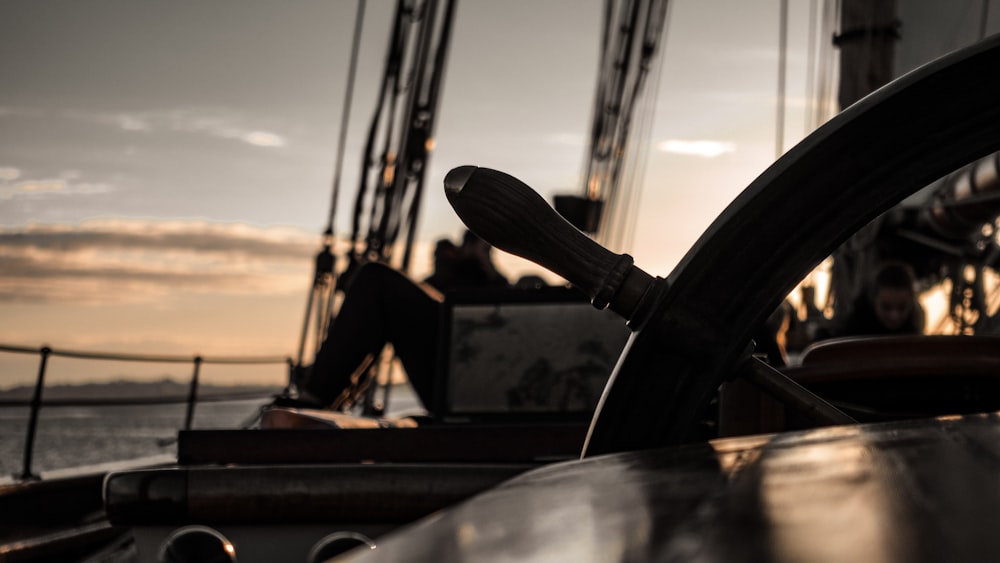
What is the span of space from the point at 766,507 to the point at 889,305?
3.36m

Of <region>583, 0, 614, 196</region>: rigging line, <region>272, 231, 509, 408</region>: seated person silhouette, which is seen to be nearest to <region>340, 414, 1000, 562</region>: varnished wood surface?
<region>272, 231, 509, 408</region>: seated person silhouette

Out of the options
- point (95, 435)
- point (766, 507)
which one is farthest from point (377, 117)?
point (95, 435)

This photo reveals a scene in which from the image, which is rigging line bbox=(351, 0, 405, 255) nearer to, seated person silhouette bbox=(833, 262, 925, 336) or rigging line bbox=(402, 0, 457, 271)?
rigging line bbox=(402, 0, 457, 271)

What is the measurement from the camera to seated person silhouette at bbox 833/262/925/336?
3369mm

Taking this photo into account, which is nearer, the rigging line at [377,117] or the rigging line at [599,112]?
the rigging line at [377,117]

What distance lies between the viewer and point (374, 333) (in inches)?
92.7

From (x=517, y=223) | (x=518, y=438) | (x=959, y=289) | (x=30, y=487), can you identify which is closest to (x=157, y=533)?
(x=518, y=438)

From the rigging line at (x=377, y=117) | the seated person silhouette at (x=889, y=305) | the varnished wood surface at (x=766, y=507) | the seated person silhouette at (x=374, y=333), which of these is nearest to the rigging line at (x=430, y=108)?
the rigging line at (x=377, y=117)

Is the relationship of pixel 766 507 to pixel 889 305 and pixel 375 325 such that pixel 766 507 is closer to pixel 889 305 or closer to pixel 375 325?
pixel 375 325

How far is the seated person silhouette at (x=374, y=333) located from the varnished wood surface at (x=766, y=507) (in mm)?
1969

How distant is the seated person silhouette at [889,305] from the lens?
11.1ft

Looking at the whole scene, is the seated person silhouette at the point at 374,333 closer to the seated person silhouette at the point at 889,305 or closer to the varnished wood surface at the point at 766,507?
the seated person silhouette at the point at 889,305

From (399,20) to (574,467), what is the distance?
4593mm

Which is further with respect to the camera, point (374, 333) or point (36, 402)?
point (36, 402)
